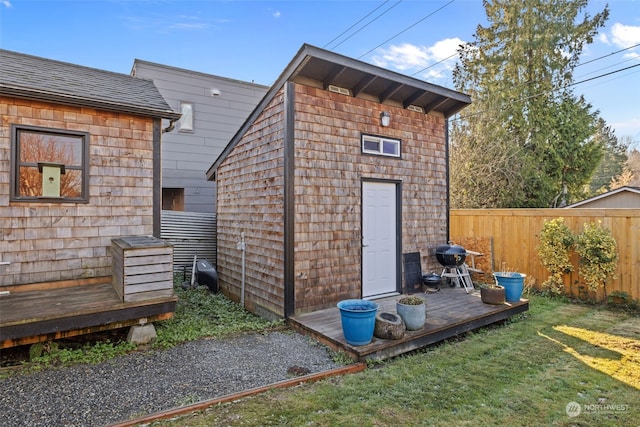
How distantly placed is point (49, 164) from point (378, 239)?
489 centimetres

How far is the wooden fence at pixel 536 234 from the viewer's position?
5.66 meters

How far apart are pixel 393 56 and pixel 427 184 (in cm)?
791

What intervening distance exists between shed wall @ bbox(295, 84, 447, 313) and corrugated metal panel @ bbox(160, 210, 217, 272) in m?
3.73

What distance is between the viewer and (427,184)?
6.43 m

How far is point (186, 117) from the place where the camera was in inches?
359

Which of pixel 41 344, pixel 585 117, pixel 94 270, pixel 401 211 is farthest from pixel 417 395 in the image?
pixel 585 117

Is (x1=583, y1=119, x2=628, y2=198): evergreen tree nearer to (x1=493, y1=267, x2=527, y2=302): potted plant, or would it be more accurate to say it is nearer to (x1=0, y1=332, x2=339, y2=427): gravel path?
(x1=493, y1=267, x2=527, y2=302): potted plant

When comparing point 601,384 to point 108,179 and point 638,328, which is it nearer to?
point 638,328

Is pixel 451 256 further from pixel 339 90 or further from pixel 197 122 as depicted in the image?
pixel 197 122

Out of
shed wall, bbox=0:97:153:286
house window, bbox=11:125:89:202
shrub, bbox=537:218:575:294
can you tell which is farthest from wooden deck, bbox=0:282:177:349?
shrub, bbox=537:218:575:294

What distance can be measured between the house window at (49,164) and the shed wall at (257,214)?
235cm

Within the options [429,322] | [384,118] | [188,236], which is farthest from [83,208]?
[429,322]

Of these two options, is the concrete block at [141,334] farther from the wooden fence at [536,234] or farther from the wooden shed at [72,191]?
the wooden fence at [536,234]

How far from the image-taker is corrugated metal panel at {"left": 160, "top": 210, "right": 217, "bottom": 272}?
767cm
